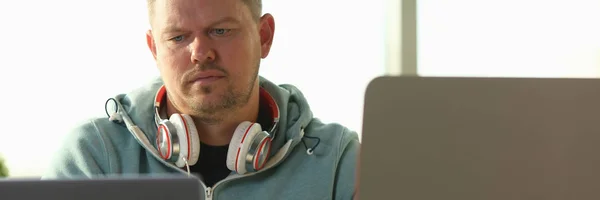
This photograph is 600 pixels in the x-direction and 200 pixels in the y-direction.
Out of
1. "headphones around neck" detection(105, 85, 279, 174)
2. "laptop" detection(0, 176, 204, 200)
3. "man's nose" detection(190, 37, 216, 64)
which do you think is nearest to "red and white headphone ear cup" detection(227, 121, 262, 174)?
"headphones around neck" detection(105, 85, 279, 174)

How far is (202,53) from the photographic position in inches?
62.3

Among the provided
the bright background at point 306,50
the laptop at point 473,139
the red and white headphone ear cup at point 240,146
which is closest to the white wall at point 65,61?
the bright background at point 306,50

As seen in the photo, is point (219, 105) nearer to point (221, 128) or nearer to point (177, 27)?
point (221, 128)

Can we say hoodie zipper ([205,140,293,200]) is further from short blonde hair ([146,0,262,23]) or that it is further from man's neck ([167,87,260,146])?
short blonde hair ([146,0,262,23])

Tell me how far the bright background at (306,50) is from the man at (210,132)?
1.52 m

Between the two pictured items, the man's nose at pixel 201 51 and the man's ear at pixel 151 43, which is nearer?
the man's nose at pixel 201 51

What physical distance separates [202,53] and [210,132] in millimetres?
183

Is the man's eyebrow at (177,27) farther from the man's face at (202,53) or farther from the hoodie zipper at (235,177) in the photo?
the hoodie zipper at (235,177)

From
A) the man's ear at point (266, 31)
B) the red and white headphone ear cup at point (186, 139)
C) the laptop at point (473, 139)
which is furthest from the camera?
the man's ear at point (266, 31)

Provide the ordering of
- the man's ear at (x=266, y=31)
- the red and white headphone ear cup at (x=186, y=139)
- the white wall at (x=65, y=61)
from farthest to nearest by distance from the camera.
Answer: the white wall at (x=65, y=61) → the man's ear at (x=266, y=31) → the red and white headphone ear cup at (x=186, y=139)

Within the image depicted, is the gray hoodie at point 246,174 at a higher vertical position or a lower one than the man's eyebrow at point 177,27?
lower

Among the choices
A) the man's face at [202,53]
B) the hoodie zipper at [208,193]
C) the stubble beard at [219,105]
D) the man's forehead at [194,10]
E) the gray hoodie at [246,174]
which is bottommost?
the hoodie zipper at [208,193]

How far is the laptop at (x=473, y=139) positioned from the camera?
877 mm

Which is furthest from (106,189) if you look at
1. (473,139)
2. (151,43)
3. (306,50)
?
(306,50)
